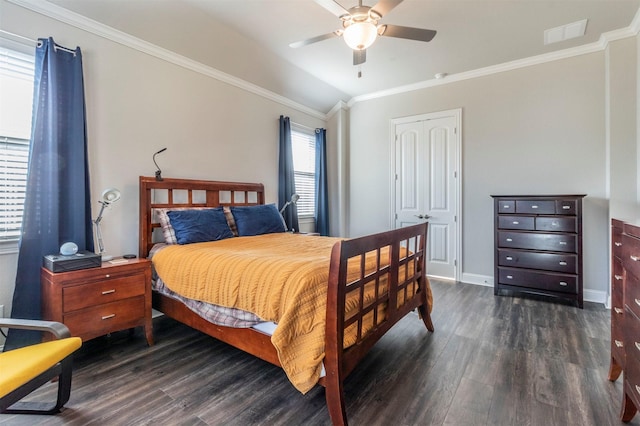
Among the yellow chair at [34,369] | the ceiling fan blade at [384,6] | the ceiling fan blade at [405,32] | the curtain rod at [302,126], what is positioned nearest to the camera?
the yellow chair at [34,369]

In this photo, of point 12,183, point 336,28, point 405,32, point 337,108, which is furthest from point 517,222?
point 12,183

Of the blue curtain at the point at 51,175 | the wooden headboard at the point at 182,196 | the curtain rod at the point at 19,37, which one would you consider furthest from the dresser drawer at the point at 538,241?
the curtain rod at the point at 19,37

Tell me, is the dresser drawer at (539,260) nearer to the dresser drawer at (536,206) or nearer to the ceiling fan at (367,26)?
the dresser drawer at (536,206)

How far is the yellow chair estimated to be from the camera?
1328 millimetres

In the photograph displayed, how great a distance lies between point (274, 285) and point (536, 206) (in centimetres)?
317

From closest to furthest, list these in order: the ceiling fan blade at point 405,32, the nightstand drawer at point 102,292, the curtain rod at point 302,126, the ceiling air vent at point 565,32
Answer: the nightstand drawer at point 102,292 < the ceiling fan blade at point 405,32 < the ceiling air vent at point 565,32 < the curtain rod at point 302,126

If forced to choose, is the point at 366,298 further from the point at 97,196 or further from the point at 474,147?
the point at 474,147

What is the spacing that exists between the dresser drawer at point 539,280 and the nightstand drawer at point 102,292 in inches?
149

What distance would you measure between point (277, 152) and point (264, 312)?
308 cm

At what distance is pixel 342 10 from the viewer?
2295 mm

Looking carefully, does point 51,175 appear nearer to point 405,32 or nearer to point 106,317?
point 106,317

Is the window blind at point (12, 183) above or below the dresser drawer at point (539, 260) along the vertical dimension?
above

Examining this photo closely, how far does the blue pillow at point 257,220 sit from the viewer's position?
11.1 ft

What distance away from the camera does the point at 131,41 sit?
288 centimetres
